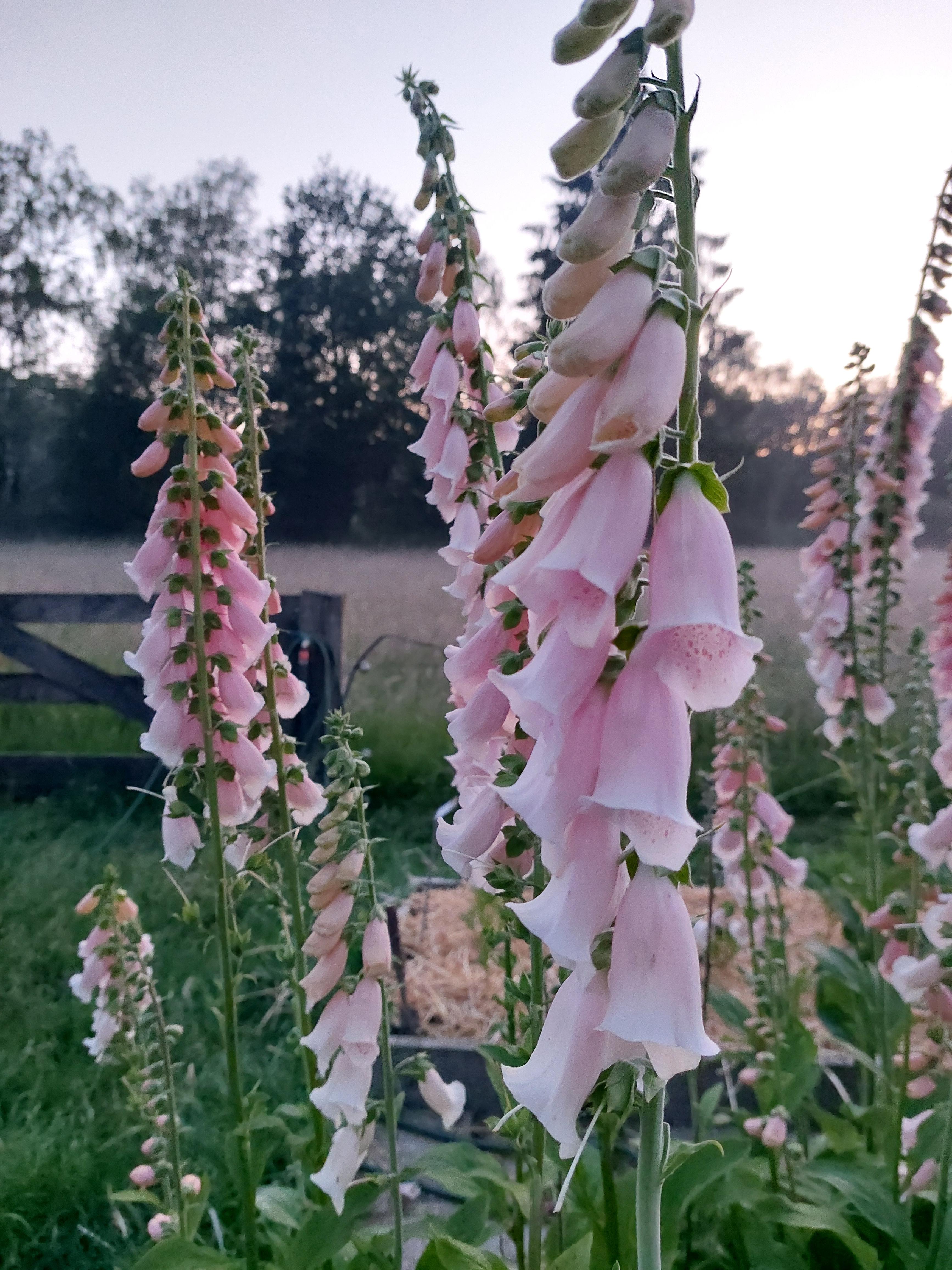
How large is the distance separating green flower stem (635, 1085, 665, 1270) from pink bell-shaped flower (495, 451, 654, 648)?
0.92ft

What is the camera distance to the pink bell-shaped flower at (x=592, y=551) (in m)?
0.46

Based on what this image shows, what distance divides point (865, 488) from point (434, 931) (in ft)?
6.05

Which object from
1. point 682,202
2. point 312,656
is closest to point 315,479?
point 312,656

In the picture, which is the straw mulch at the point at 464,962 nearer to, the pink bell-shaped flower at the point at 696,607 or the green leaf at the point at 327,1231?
the green leaf at the point at 327,1231

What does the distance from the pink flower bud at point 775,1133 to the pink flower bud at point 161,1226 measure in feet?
2.79

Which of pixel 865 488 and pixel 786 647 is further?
pixel 786 647

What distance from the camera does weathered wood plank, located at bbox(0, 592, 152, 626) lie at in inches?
155

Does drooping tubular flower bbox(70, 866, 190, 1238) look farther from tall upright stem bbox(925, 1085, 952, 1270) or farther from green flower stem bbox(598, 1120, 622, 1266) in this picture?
tall upright stem bbox(925, 1085, 952, 1270)

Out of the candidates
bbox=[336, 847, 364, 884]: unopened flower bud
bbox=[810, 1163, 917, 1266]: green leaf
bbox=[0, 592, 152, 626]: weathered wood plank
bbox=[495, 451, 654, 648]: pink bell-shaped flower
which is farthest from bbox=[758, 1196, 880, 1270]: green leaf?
bbox=[0, 592, 152, 626]: weathered wood plank

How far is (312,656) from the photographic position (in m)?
3.32

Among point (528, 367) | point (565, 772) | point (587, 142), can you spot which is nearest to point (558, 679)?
point (565, 772)

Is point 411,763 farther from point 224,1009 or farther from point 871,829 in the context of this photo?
point 224,1009

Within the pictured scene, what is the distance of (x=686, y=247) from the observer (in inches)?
18.4

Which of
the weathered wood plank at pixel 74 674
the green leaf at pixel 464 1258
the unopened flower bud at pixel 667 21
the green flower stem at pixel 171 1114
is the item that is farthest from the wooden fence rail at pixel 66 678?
the unopened flower bud at pixel 667 21
